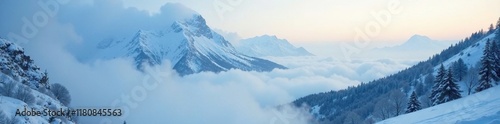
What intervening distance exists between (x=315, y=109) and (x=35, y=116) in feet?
526

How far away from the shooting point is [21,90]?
169 ft

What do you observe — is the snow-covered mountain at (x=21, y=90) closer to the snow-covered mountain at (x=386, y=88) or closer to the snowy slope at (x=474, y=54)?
the snow-covered mountain at (x=386, y=88)

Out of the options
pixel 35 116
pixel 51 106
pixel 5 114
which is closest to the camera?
pixel 5 114

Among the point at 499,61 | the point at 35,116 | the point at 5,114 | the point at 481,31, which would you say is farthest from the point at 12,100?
the point at 481,31

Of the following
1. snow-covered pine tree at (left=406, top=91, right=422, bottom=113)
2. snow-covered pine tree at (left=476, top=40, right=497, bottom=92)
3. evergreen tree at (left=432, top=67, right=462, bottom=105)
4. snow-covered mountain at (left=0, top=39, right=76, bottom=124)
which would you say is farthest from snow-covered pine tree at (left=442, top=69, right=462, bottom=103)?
snow-covered mountain at (left=0, top=39, right=76, bottom=124)

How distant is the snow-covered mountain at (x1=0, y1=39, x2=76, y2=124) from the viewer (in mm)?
39500

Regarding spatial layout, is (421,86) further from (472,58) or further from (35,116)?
(35,116)

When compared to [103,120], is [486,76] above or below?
below

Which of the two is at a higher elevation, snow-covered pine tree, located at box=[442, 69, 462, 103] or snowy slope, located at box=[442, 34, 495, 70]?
snowy slope, located at box=[442, 34, 495, 70]

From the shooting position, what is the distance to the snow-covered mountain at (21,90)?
130 ft

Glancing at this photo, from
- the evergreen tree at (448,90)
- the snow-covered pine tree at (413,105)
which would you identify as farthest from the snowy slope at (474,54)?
the evergreen tree at (448,90)

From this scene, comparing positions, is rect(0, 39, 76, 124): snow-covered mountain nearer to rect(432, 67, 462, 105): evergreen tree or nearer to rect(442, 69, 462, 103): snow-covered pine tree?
rect(432, 67, 462, 105): evergreen tree

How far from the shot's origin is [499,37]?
129750mm

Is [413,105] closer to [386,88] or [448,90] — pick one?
[448,90]
